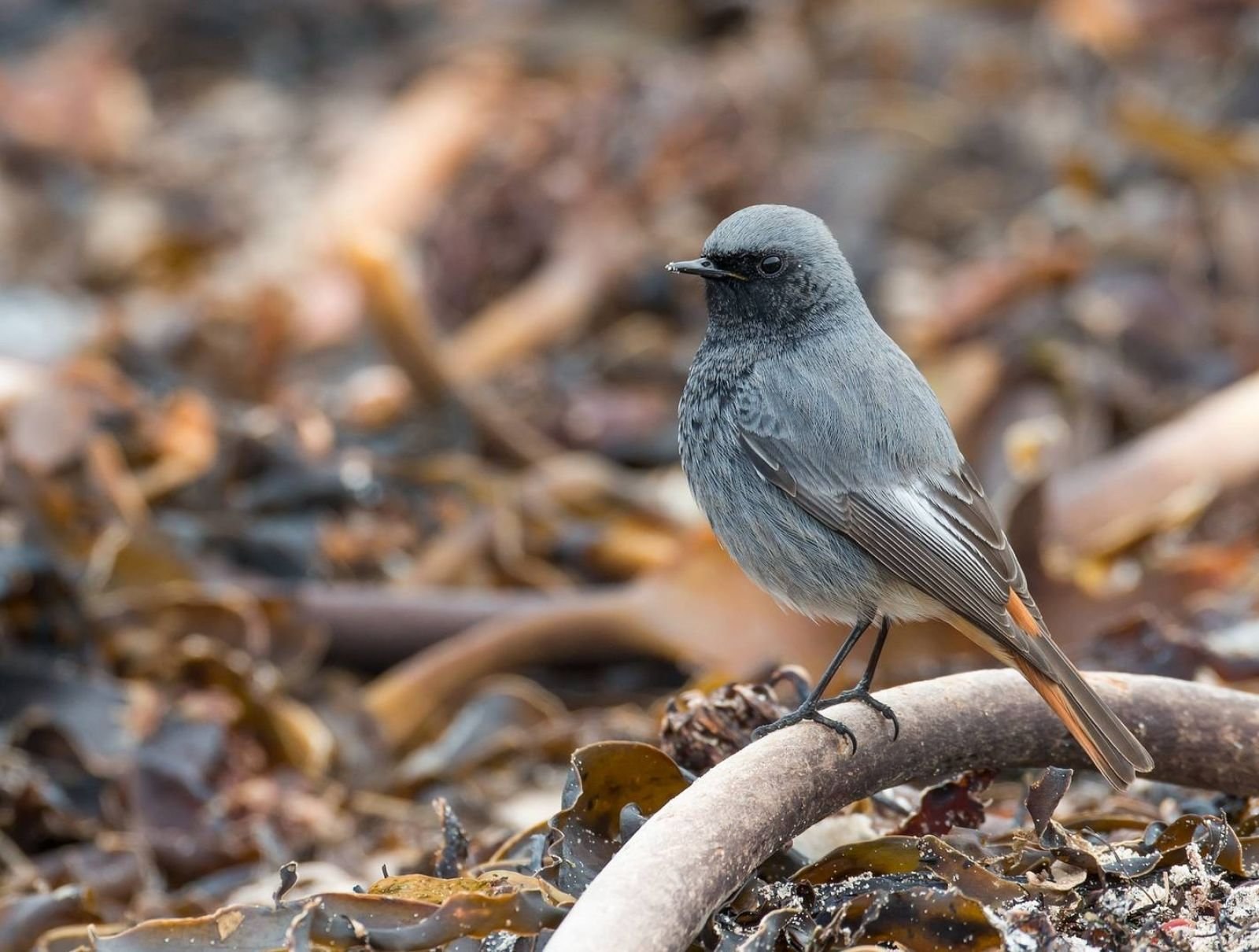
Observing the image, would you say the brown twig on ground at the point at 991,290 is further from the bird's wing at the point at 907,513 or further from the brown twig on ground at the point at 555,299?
the bird's wing at the point at 907,513

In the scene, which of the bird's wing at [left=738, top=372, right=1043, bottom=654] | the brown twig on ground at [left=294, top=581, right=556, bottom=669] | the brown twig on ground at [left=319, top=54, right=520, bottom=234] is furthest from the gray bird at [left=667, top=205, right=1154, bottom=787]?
the brown twig on ground at [left=319, top=54, right=520, bottom=234]

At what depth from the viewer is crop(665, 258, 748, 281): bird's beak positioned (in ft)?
12.5

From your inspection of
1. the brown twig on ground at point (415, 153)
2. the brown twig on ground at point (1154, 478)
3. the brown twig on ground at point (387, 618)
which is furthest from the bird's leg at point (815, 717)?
the brown twig on ground at point (415, 153)

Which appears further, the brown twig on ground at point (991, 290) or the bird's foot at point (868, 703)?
the brown twig on ground at point (991, 290)

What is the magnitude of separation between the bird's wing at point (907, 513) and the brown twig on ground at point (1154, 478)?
176 cm

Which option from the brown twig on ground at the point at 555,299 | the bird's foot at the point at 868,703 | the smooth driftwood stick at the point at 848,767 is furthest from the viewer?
the brown twig on ground at the point at 555,299

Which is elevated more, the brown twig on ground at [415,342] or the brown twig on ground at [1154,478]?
the brown twig on ground at [415,342]

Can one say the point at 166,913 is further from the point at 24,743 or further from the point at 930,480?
the point at 930,480

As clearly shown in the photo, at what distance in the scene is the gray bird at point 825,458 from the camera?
139 inches

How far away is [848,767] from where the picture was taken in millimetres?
2922

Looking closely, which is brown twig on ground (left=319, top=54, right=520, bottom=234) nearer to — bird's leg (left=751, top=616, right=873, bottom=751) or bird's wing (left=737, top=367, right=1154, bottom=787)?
bird's wing (left=737, top=367, right=1154, bottom=787)

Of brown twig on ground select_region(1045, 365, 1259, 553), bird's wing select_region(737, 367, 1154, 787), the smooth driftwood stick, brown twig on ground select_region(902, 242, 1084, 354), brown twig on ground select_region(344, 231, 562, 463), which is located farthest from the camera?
brown twig on ground select_region(902, 242, 1084, 354)

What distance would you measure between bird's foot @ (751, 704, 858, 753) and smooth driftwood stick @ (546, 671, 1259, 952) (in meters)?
0.02

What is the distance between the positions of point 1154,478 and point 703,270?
A: 7.51 ft
